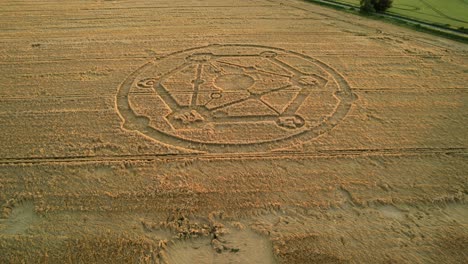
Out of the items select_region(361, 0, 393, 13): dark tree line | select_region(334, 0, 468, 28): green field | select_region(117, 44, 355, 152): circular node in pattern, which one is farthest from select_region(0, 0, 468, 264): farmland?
select_region(361, 0, 393, 13): dark tree line

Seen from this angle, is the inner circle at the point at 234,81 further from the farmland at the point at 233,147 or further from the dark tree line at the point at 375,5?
the dark tree line at the point at 375,5

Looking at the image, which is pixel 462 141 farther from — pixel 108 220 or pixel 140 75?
pixel 140 75

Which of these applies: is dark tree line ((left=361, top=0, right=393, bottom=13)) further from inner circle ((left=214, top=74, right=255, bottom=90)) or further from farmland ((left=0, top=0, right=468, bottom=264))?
inner circle ((left=214, top=74, right=255, bottom=90))

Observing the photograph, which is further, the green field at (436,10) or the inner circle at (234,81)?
the green field at (436,10)

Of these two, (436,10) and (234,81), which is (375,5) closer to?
(436,10)

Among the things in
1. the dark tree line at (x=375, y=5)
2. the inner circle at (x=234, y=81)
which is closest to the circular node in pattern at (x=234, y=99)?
the inner circle at (x=234, y=81)

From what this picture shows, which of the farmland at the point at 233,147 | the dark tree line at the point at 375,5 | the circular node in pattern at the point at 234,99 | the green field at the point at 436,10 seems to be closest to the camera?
the farmland at the point at 233,147
